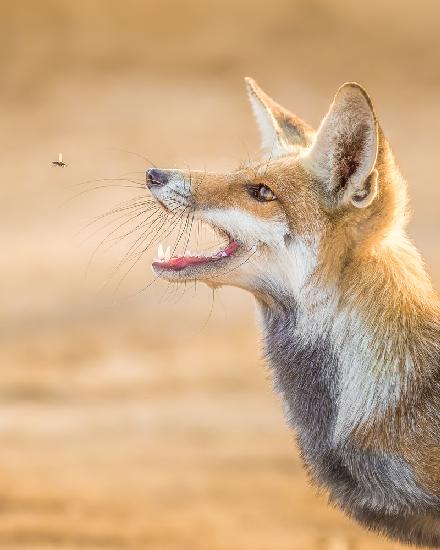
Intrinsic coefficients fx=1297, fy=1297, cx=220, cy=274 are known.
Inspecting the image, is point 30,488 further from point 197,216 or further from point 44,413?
point 197,216

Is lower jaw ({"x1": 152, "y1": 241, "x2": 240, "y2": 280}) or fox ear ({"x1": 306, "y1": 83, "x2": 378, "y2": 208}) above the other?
fox ear ({"x1": 306, "y1": 83, "x2": 378, "y2": 208})

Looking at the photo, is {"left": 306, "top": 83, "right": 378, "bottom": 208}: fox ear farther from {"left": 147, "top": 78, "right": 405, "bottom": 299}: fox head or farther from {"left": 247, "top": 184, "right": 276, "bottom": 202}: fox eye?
{"left": 247, "top": 184, "right": 276, "bottom": 202}: fox eye

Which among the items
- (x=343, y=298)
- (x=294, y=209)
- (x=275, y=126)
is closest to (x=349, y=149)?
(x=294, y=209)

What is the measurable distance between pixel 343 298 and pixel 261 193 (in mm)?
629

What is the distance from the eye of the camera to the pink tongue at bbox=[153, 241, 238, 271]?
19.8 feet

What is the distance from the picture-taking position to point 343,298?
5.88m

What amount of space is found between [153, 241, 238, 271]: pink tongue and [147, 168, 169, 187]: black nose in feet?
1.21

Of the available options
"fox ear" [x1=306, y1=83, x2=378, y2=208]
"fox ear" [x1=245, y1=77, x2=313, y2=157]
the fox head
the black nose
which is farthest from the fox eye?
"fox ear" [x1=245, y1=77, x2=313, y2=157]

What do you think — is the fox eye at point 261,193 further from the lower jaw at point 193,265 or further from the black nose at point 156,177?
the black nose at point 156,177

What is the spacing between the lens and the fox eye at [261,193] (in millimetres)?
6016

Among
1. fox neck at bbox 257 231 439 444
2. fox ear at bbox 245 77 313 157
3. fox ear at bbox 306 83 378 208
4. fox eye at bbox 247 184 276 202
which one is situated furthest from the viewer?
fox ear at bbox 245 77 313 157

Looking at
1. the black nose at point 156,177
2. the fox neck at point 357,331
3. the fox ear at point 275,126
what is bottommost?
the fox neck at point 357,331

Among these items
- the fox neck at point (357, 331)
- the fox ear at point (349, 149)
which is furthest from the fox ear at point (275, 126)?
the fox neck at point (357, 331)

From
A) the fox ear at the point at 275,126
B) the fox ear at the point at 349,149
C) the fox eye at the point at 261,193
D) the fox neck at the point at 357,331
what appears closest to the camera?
the fox ear at the point at 349,149
